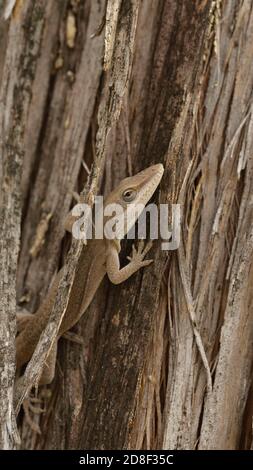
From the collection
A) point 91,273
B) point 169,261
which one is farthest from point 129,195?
point 91,273

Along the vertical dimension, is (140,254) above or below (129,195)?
below

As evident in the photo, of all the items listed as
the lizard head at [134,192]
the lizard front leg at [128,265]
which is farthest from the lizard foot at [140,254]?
the lizard head at [134,192]

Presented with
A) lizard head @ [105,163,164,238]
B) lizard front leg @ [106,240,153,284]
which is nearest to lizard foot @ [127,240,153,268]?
lizard front leg @ [106,240,153,284]

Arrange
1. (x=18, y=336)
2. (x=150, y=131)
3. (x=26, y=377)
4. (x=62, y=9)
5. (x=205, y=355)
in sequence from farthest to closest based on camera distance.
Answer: (x=62, y=9)
(x=18, y=336)
(x=150, y=131)
(x=205, y=355)
(x=26, y=377)

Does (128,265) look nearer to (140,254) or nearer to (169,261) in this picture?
(140,254)

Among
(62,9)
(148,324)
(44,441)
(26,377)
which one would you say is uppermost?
(62,9)

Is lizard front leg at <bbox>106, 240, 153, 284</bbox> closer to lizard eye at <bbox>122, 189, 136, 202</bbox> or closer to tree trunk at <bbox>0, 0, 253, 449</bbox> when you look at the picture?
tree trunk at <bbox>0, 0, 253, 449</bbox>

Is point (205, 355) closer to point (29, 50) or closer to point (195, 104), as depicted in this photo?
point (195, 104)

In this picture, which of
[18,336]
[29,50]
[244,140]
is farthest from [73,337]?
[29,50]

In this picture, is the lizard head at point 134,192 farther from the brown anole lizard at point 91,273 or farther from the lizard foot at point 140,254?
the lizard foot at point 140,254
